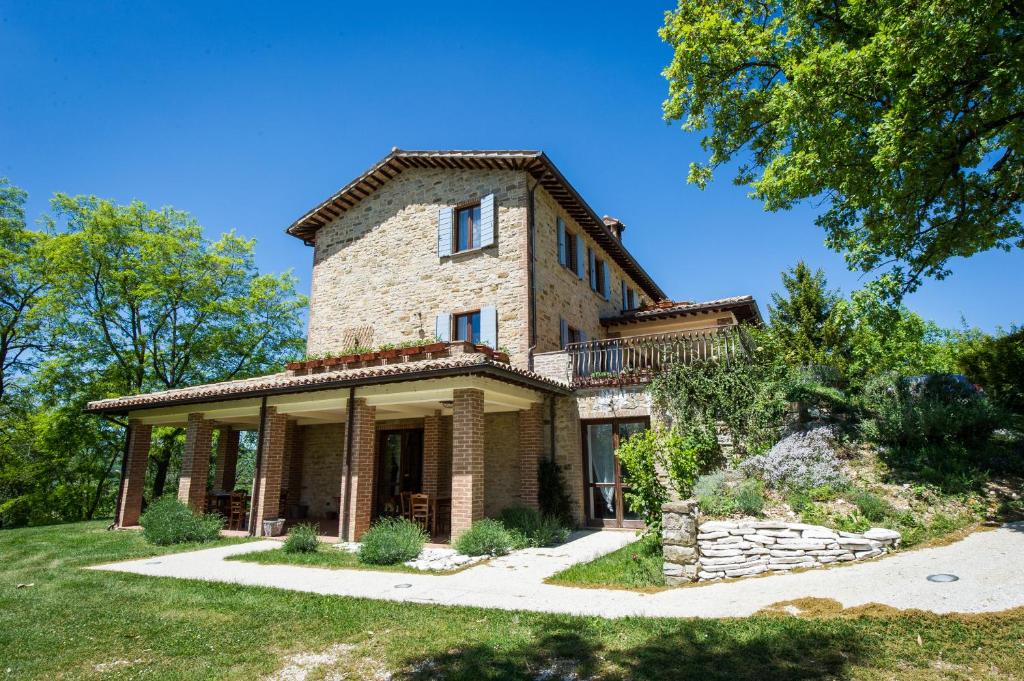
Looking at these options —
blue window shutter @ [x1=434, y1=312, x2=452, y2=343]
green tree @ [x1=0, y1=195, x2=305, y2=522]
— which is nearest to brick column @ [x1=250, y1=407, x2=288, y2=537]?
blue window shutter @ [x1=434, y1=312, x2=452, y2=343]

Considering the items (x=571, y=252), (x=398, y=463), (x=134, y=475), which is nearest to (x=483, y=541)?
(x=398, y=463)

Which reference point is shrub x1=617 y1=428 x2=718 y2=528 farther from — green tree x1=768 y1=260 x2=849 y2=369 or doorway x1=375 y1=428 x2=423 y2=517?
green tree x1=768 y1=260 x2=849 y2=369

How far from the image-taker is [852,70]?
7.92 meters

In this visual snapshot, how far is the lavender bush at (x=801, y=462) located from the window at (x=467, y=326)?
291 inches

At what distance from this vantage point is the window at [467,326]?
14.0m

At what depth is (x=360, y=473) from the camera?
10.7 m

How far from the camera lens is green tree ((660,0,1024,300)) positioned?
714 centimetres

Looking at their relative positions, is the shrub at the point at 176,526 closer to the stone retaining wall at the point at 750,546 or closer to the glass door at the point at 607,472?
the glass door at the point at 607,472

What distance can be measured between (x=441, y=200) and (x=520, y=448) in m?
7.58

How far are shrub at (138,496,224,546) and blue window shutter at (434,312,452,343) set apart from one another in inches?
267

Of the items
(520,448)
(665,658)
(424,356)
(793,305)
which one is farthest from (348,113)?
(793,305)

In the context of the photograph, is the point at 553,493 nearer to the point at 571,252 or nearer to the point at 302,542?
the point at 302,542

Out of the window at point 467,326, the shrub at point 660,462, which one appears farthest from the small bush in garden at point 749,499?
the window at point 467,326

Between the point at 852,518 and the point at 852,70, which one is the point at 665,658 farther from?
the point at 852,70
